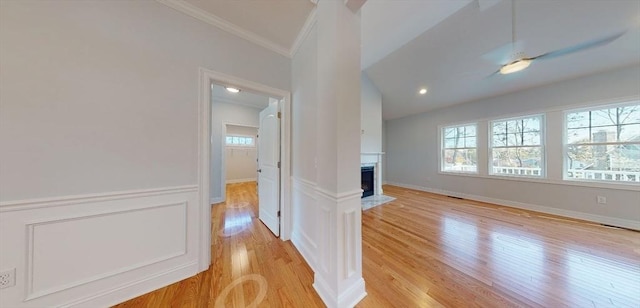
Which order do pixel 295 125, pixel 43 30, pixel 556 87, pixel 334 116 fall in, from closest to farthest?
1. pixel 43 30
2. pixel 334 116
3. pixel 295 125
4. pixel 556 87

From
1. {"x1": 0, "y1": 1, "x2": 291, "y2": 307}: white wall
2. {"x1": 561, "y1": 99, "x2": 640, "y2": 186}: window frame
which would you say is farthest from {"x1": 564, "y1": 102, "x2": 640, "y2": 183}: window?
{"x1": 0, "y1": 1, "x2": 291, "y2": 307}: white wall

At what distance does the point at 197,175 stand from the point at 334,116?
1453 mm

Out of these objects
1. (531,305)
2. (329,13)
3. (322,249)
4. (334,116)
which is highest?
(329,13)

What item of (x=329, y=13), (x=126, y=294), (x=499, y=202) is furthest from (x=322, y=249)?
(x=499, y=202)

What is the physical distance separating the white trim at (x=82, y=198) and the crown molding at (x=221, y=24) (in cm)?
166

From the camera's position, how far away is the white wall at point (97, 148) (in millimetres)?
1158

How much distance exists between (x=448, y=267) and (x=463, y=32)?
138 inches

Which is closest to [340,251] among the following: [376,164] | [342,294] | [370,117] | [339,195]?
[342,294]

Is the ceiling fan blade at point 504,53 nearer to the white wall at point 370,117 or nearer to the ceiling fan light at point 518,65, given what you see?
the ceiling fan light at point 518,65

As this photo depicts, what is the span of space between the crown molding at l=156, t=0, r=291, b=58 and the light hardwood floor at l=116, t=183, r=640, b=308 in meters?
2.49

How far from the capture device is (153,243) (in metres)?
1.57

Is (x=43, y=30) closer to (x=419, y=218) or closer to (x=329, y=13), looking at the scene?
(x=329, y=13)

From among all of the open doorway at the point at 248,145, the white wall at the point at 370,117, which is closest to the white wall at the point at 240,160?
the open doorway at the point at 248,145

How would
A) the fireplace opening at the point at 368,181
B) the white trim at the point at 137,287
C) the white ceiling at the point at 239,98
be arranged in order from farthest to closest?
the fireplace opening at the point at 368,181
the white ceiling at the point at 239,98
the white trim at the point at 137,287
